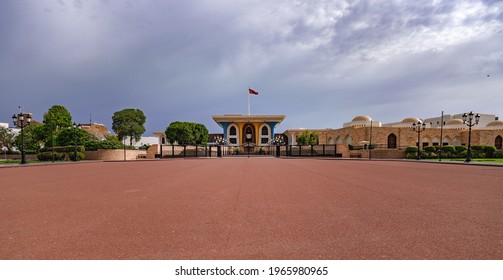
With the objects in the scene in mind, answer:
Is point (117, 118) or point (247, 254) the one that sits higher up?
point (117, 118)

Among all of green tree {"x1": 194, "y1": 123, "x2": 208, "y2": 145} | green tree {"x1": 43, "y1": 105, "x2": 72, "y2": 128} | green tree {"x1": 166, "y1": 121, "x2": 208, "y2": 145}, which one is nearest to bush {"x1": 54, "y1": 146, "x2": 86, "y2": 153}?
green tree {"x1": 43, "y1": 105, "x2": 72, "y2": 128}

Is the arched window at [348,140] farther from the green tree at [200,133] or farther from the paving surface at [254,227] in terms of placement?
the paving surface at [254,227]

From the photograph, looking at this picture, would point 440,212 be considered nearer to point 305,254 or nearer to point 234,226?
point 305,254

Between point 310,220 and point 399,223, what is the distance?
5.18ft

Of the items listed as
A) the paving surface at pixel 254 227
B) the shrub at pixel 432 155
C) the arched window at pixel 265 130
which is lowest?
the shrub at pixel 432 155

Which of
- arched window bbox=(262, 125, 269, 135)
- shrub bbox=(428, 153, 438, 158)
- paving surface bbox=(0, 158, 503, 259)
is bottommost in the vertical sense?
shrub bbox=(428, 153, 438, 158)

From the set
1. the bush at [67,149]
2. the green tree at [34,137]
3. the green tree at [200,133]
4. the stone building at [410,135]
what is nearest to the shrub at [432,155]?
the stone building at [410,135]

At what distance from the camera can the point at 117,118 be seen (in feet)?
189

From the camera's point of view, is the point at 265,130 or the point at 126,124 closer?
the point at 126,124

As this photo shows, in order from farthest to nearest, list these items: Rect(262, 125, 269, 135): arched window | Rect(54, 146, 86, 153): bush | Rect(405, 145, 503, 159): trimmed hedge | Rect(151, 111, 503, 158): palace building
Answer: Rect(262, 125, 269, 135): arched window, Rect(151, 111, 503, 158): palace building, Rect(54, 146, 86, 153): bush, Rect(405, 145, 503, 159): trimmed hedge

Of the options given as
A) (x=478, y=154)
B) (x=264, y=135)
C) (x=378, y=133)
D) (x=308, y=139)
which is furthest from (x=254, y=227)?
(x=264, y=135)

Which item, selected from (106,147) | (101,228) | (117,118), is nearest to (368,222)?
(101,228)

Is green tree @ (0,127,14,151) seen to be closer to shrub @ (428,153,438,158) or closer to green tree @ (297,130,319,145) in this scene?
green tree @ (297,130,319,145)

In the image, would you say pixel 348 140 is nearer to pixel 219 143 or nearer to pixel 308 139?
pixel 308 139
